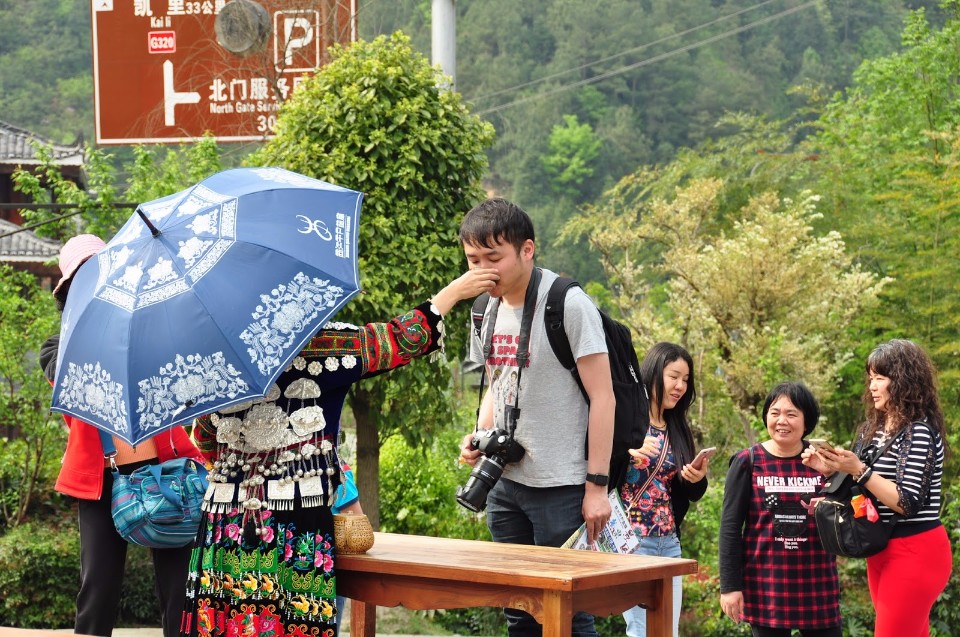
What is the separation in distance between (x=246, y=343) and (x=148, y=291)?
12.2 inches

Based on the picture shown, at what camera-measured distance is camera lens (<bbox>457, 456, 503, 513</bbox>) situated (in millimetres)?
3576

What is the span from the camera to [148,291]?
310 centimetres

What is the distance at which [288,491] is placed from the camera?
323 centimetres

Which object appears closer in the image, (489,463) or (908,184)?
(489,463)

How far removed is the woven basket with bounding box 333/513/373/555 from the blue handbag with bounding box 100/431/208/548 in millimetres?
898

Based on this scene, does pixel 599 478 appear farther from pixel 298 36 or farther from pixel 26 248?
pixel 26 248

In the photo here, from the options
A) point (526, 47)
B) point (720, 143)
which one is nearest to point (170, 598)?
point (720, 143)

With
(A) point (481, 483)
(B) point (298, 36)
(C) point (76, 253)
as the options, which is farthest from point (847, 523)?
(B) point (298, 36)

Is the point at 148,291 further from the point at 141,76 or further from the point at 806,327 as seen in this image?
the point at 141,76

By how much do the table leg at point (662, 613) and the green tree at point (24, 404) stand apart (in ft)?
21.0

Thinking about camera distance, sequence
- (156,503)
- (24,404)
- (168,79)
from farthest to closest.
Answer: (168,79), (24,404), (156,503)

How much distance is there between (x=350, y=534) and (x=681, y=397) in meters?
1.88

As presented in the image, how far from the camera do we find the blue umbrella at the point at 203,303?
303 cm

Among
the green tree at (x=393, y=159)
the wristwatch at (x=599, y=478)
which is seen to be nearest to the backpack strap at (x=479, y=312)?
the wristwatch at (x=599, y=478)
